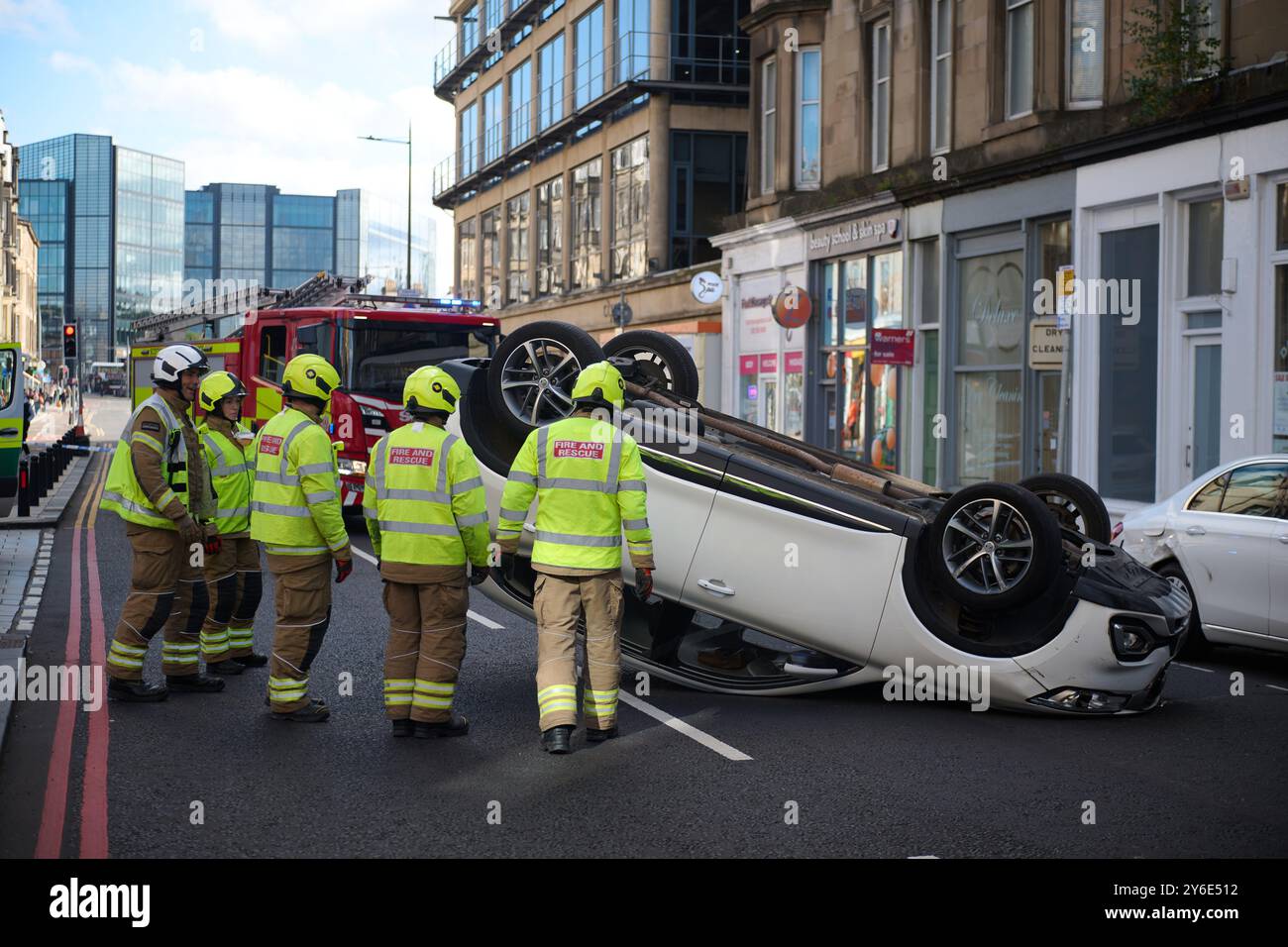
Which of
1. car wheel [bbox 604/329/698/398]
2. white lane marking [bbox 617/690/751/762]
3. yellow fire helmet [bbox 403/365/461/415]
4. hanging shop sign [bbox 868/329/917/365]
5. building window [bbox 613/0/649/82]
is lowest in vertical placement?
white lane marking [bbox 617/690/751/762]

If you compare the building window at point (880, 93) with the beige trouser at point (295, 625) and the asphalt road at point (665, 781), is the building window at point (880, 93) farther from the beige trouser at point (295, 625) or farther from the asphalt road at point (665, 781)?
the beige trouser at point (295, 625)

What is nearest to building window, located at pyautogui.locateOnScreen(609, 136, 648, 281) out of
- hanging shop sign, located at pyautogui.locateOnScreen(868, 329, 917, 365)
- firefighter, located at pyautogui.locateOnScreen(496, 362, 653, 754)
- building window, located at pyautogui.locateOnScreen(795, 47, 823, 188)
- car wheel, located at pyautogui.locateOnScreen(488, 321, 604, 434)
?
→ building window, located at pyautogui.locateOnScreen(795, 47, 823, 188)

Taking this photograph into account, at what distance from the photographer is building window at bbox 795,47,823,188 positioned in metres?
26.4

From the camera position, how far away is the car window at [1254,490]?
9.55m

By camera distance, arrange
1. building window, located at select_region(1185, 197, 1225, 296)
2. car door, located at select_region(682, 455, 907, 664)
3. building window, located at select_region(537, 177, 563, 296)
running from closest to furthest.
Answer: car door, located at select_region(682, 455, 907, 664)
building window, located at select_region(1185, 197, 1225, 296)
building window, located at select_region(537, 177, 563, 296)

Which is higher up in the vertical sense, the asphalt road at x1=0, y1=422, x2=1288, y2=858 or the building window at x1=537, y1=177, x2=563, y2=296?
the building window at x1=537, y1=177, x2=563, y2=296

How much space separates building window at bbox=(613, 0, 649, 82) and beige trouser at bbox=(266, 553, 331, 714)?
102ft

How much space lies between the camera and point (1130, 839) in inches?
225

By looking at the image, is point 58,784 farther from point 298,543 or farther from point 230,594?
point 230,594

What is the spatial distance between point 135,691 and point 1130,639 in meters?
5.35

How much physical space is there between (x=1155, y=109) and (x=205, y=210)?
6293 inches

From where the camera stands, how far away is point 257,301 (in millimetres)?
24031

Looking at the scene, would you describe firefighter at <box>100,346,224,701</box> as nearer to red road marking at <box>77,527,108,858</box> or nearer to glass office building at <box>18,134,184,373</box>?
red road marking at <box>77,527,108,858</box>
